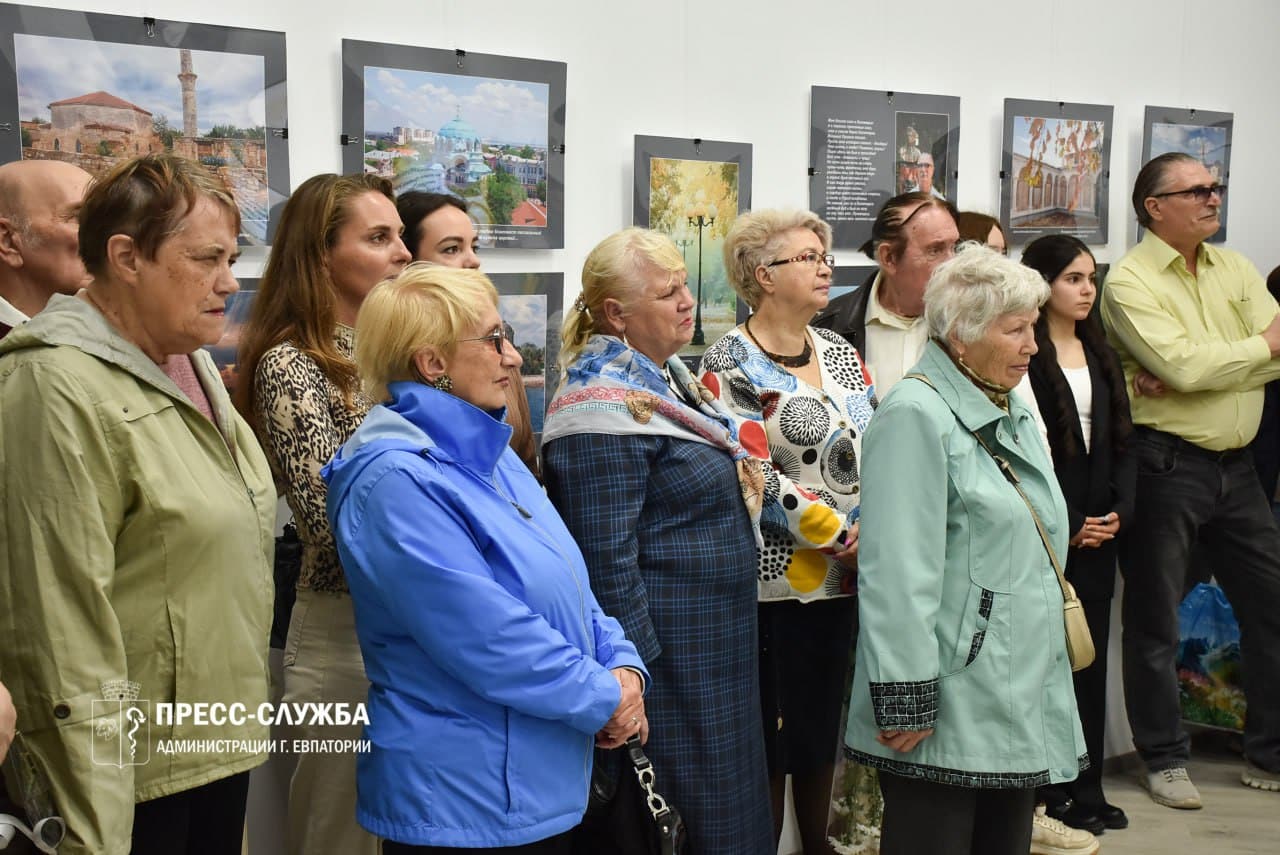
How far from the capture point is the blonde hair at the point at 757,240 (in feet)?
10.7

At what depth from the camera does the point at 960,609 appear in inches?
98.4

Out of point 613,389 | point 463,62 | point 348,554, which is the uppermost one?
point 463,62

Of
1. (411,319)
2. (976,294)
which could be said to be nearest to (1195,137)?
(976,294)

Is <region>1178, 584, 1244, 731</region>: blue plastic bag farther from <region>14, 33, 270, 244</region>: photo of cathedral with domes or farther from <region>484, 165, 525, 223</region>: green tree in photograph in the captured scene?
<region>14, 33, 270, 244</region>: photo of cathedral with domes

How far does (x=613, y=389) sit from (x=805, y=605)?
0.89m

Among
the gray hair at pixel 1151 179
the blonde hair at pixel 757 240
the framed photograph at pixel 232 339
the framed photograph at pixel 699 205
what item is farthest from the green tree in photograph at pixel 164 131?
the gray hair at pixel 1151 179

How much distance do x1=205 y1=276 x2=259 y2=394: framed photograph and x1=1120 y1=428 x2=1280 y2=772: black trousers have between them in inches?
118

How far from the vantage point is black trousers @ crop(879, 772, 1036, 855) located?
100.0 inches

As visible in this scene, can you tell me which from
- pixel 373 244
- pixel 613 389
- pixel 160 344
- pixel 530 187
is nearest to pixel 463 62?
pixel 530 187

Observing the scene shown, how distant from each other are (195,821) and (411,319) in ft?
2.90

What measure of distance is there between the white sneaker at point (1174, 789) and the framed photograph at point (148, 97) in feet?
11.6

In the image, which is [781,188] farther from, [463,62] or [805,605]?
[805,605]

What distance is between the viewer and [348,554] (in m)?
1.99

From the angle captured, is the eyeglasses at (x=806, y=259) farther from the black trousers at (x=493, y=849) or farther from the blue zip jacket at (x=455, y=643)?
the black trousers at (x=493, y=849)
